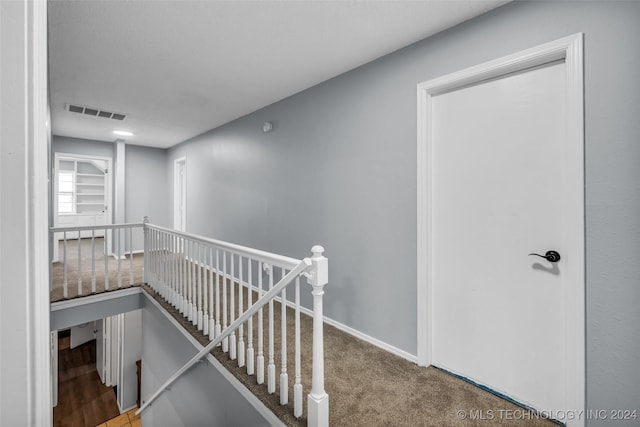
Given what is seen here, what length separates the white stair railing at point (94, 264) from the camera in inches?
133

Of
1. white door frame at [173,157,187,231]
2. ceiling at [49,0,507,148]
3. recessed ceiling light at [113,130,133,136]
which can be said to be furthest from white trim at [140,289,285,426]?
recessed ceiling light at [113,130,133,136]

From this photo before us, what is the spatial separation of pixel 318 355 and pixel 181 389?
2.23 m

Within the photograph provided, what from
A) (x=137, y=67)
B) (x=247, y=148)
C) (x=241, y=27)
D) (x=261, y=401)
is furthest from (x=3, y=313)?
→ (x=247, y=148)

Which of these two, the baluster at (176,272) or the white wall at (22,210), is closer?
the white wall at (22,210)

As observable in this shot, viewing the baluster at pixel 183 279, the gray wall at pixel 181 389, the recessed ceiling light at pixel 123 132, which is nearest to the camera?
the gray wall at pixel 181 389

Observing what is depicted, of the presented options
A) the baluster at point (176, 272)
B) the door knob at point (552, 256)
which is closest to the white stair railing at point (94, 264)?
the baluster at point (176, 272)

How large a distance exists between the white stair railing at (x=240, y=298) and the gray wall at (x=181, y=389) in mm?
131

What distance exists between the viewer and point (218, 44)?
221 cm

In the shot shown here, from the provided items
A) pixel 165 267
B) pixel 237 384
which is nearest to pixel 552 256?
pixel 237 384

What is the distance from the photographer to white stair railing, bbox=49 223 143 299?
3.38m

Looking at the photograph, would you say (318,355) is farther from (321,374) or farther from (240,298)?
(240,298)

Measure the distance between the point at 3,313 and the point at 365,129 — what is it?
2.43 metres

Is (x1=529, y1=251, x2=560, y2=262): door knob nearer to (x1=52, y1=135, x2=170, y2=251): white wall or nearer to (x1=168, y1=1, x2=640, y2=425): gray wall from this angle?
(x1=168, y1=1, x2=640, y2=425): gray wall

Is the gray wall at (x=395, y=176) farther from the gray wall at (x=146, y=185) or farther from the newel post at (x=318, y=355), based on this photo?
the gray wall at (x=146, y=185)
